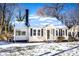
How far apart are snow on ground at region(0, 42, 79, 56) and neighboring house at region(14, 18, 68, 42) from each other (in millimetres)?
62

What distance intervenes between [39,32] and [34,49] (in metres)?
0.18

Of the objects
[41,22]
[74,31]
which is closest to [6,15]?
[41,22]

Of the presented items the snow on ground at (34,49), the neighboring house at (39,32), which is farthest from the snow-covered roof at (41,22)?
the snow on ground at (34,49)

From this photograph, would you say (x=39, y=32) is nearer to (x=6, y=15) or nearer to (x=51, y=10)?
(x=51, y=10)

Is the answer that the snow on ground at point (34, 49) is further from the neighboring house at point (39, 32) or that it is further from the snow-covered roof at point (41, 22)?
the snow-covered roof at point (41, 22)

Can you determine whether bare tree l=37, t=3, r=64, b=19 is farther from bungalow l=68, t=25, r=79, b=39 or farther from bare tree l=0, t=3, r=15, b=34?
bare tree l=0, t=3, r=15, b=34

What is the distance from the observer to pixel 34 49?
2906 millimetres

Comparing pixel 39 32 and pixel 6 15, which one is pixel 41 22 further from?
pixel 6 15

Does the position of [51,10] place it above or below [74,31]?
above

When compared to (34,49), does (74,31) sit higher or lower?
higher

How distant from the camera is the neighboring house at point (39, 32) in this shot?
2902mm

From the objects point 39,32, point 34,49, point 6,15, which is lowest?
point 34,49

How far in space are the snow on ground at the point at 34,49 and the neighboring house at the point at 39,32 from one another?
62 mm

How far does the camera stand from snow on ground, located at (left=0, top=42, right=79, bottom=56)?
2.88m
